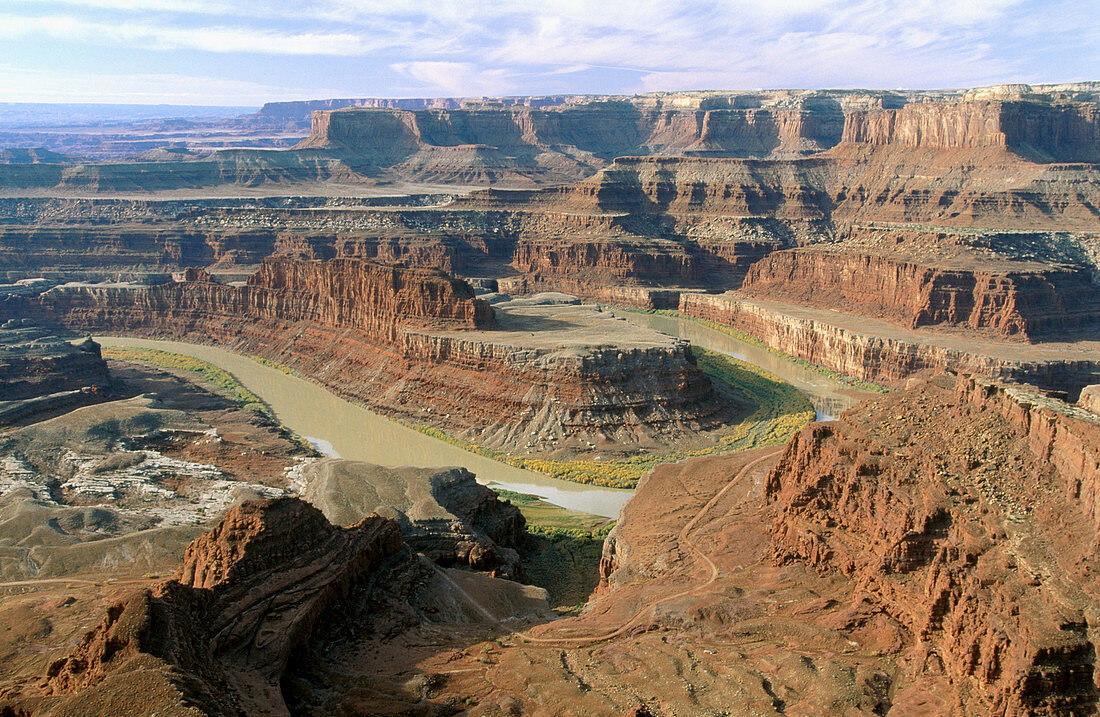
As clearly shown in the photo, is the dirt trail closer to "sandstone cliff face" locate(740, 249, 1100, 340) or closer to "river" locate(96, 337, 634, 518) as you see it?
"river" locate(96, 337, 634, 518)

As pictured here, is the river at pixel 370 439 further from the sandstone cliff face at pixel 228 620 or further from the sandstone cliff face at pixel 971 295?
the sandstone cliff face at pixel 971 295

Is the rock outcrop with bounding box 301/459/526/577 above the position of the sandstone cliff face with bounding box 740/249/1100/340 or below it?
below

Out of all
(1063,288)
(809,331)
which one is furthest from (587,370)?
(1063,288)

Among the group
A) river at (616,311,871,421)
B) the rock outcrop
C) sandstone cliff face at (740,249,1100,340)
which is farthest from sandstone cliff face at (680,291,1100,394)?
the rock outcrop

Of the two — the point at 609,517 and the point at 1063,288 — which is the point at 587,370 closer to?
the point at 609,517

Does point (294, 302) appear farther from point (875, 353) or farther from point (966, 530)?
point (966, 530)

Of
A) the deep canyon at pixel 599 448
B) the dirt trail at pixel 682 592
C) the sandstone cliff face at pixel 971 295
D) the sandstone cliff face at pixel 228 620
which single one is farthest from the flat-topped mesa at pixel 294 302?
the sandstone cliff face at pixel 228 620
